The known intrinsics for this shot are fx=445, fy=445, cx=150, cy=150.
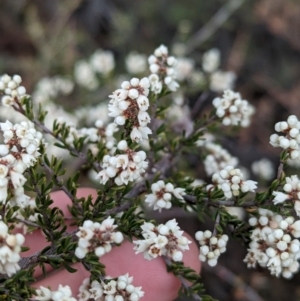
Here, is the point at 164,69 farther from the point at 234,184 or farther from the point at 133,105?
the point at 234,184

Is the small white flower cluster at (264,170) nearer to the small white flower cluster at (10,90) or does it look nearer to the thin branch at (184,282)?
the thin branch at (184,282)

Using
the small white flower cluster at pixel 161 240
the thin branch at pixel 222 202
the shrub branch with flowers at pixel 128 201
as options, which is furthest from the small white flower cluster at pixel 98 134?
the small white flower cluster at pixel 161 240

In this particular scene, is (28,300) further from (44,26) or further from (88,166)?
(44,26)

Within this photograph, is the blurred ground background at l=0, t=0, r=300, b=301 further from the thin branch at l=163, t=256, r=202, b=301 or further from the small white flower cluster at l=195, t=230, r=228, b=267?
the small white flower cluster at l=195, t=230, r=228, b=267

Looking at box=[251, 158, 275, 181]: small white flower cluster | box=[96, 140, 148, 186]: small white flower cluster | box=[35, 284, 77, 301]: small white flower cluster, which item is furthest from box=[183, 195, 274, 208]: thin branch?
box=[251, 158, 275, 181]: small white flower cluster

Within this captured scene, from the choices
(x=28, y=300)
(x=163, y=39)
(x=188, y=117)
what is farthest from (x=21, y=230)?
(x=163, y=39)

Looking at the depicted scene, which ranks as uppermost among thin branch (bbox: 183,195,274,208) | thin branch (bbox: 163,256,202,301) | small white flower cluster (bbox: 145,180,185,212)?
small white flower cluster (bbox: 145,180,185,212)
